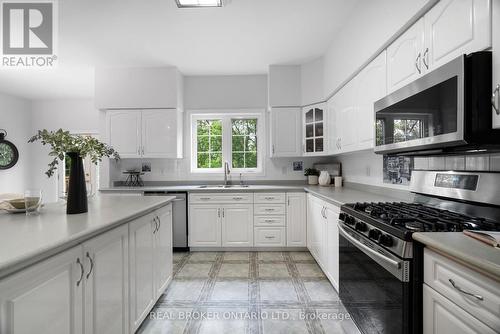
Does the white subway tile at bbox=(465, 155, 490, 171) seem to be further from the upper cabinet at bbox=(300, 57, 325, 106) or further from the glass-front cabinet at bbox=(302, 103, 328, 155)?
the upper cabinet at bbox=(300, 57, 325, 106)

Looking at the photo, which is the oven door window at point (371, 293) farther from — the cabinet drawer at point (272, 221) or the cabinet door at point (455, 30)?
the cabinet drawer at point (272, 221)

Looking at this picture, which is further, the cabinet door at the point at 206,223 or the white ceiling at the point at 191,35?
the cabinet door at the point at 206,223

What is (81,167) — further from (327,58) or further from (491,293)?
(327,58)

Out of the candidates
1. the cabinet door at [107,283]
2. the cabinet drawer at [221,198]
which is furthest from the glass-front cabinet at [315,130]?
the cabinet door at [107,283]

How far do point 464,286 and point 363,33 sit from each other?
6.87ft

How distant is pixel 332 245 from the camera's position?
7.68ft

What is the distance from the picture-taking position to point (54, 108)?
522 centimetres

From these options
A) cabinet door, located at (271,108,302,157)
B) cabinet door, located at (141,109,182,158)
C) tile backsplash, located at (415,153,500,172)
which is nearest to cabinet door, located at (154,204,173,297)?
cabinet door, located at (141,109,182,158)

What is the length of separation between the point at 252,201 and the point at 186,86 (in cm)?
220

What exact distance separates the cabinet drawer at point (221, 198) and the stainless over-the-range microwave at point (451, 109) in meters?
2.16

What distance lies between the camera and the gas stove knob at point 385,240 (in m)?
1.27

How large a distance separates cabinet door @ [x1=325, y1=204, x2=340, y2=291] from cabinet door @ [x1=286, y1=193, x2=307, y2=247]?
2.96 ft

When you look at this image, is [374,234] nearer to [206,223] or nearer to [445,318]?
[445,318]

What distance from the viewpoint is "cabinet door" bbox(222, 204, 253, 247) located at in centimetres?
349
